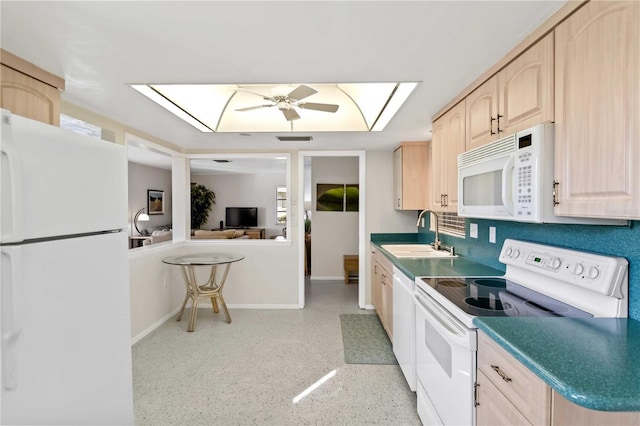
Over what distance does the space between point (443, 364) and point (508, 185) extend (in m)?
0.98

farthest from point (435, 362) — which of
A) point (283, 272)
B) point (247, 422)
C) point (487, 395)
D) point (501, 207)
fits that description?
point (283, 272)

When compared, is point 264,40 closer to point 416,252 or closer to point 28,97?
point 28,97

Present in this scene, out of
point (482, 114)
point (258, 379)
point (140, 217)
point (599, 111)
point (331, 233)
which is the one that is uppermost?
point (482, 114)

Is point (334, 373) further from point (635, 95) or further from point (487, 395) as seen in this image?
point (635, 95)

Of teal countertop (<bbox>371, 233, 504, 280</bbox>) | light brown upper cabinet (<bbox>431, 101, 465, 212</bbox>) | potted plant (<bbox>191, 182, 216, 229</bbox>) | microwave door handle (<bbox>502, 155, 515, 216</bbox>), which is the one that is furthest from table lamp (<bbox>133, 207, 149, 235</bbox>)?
microwave door handle (<bbox>502, 155, 515, 216</bbox>)

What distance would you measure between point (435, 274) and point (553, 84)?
4.15 feet

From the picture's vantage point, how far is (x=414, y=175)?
3535mm

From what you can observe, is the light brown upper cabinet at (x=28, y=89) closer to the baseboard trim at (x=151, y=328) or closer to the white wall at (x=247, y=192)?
the baseboard trim at (x=151, y=328)

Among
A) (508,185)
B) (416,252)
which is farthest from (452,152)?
(416,252)

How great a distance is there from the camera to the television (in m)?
8.43

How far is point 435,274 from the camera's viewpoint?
204cm

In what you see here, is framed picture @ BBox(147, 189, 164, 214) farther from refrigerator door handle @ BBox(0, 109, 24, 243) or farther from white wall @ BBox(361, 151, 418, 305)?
refrigerator door handle @ BBox(0, 109, 24, 243)

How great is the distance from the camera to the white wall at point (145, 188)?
646 centimetres

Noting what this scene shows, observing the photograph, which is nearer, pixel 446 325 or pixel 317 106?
pixel 446 325
